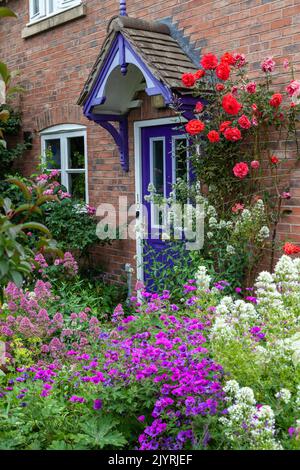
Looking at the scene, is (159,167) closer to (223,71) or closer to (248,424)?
(223,71)

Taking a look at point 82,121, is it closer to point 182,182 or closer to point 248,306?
point 182,182

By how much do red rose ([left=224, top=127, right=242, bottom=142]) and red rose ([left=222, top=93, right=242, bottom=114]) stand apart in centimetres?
16

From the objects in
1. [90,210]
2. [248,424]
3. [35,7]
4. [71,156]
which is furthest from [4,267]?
[35,7]

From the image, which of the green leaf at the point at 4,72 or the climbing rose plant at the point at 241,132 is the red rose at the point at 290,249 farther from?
the green leaf at the point at 4,72

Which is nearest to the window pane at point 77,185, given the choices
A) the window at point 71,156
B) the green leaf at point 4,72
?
the window at point 71,156

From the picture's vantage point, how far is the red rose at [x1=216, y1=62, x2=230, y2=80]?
562 cm

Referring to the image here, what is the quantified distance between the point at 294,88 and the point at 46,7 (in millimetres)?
5339

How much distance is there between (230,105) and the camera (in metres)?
5.52

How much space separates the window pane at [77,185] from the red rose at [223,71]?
3541 mm

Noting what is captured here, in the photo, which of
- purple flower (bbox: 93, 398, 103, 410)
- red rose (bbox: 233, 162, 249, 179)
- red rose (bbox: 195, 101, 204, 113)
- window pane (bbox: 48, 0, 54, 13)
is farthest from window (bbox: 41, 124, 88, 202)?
purple flower (bbox: 93, 398, 103, 410)

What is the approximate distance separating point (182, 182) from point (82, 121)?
276 centimetres

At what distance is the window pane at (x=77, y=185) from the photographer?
876cm

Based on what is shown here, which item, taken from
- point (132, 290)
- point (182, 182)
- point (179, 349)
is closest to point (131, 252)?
point (132, 290)
